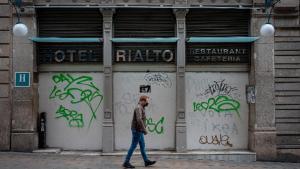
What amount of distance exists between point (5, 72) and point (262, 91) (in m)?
7.81

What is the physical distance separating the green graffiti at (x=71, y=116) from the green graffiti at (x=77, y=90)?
0.31 meters

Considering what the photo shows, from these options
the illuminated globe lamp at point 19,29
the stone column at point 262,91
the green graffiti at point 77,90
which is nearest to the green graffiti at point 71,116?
the green graffiti at point 77,90

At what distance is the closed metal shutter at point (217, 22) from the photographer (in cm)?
1498

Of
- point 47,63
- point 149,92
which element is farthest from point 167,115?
point 47,63

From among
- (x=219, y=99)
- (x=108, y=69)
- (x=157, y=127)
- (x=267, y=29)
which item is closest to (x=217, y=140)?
(x=219, y=99)

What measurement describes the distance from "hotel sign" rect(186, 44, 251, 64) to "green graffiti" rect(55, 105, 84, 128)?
3817 millimetres

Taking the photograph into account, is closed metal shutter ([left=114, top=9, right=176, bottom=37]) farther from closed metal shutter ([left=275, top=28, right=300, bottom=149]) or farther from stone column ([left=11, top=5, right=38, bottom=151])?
closed metal shutter ([left=275, top=28, right=300, bottom=149])

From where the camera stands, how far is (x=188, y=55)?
49.1 feet

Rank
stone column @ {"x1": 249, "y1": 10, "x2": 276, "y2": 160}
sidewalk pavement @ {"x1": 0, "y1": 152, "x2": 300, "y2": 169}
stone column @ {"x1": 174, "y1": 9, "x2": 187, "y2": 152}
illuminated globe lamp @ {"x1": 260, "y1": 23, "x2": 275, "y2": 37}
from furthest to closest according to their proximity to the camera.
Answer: stone column @ {"x1": 174, "y1": 9, "x2": 187, "y2": 152}
stone column @ {"x1": 249, "y1": 10, "x2": 276, "y2": 160}
illuminated globe lamp @ {"x1": 260, "y1": 23, "x2": 275, "y2": 37}
sidewalk pavement @ {"x1": 0, "y1": 152, "x2": 300, "y2": 169}

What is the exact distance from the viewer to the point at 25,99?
1438cm

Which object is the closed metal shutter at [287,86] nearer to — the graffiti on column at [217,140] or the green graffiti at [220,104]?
the green graffiti at [220,104]

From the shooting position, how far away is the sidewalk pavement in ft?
40.2

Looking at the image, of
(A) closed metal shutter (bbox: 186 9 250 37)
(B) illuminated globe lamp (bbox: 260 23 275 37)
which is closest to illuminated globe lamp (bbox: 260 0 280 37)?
(B) illuminated globe lamp (bbox: 260 23 275 37)

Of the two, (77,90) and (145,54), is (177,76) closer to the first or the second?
(145,54)
